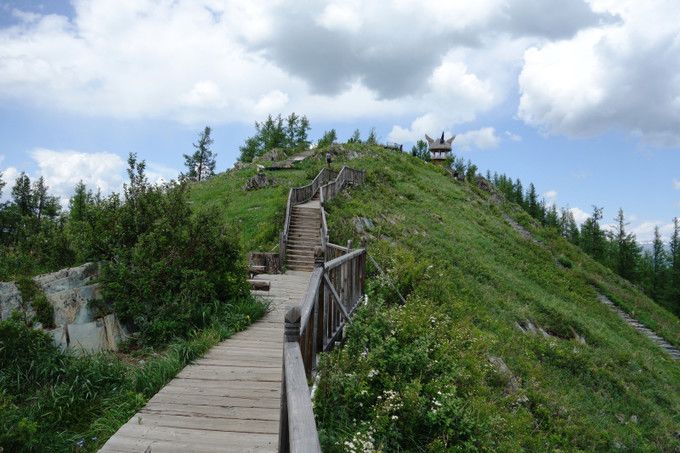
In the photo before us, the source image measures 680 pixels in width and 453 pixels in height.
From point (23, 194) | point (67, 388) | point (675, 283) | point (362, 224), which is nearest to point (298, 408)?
point (67, 388)

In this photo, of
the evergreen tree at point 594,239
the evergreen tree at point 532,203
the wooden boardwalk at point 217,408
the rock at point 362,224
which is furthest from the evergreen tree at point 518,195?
the wooden boardwalk at point 217,408

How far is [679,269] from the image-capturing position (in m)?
60.2

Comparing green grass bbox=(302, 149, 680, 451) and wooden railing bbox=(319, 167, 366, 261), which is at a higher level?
wooden railing bbox=(319, 167, 366, 261)

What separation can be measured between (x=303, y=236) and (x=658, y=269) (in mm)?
72340

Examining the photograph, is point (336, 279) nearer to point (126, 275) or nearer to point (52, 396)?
point (126, 275)

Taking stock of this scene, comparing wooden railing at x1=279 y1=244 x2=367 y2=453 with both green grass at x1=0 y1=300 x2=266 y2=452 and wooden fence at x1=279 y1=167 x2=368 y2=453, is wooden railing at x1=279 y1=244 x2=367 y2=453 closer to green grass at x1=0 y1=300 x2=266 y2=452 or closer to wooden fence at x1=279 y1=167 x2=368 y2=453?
wooden fence at x1=279 y1=167 x2=368 y2=453

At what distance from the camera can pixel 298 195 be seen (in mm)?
24266

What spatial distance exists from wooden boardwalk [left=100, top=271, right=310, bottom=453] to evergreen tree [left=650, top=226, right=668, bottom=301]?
69182mm

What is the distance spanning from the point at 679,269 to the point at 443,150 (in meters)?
44.4

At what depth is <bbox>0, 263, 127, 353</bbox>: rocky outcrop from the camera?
627 centimetres

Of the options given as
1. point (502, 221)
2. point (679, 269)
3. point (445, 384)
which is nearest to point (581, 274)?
point (502, 221)

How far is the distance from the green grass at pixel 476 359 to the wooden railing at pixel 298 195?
2.18 metres

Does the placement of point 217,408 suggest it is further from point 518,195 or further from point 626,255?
point 518,195

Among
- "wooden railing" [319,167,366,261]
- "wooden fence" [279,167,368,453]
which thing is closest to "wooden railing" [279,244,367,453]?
"wooden fence" [279,167,368,453]
